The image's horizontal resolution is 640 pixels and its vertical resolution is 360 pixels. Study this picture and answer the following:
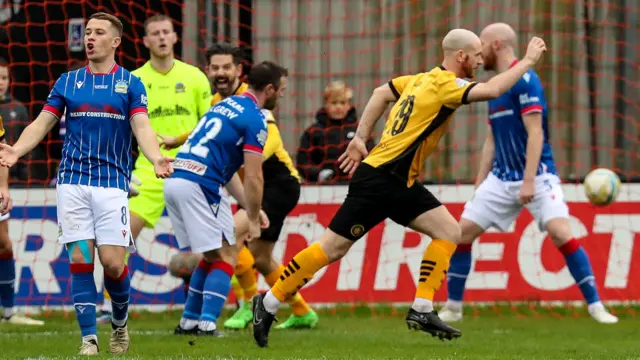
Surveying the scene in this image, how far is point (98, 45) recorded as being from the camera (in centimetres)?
687

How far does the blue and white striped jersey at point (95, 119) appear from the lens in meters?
6.81

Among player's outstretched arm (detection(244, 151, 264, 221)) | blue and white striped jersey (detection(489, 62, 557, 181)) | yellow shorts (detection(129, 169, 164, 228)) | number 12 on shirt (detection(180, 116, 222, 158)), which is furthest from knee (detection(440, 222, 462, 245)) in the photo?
yellow shorts (detection(129, 169, 164, 228))

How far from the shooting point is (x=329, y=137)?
36.6ft

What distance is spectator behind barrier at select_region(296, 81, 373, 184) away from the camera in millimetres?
11039

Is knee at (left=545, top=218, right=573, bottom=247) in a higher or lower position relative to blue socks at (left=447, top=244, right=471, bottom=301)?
higher

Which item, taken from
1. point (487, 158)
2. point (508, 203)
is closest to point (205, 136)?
point (487, 158)

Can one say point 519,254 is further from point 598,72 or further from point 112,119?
point 112,119

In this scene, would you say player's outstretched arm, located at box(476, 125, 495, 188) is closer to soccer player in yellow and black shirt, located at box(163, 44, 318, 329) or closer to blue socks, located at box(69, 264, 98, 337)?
soccer player in yellow and black shirt, located at box(163, 44, 318, 329)

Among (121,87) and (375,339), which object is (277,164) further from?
(121,87)

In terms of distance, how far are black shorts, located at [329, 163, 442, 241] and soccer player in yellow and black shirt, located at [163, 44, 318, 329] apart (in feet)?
5.55

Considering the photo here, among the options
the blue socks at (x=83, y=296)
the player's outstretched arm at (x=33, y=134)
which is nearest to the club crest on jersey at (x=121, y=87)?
the player's outstretched arm at (x=33, y=134)

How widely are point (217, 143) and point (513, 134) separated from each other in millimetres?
2408

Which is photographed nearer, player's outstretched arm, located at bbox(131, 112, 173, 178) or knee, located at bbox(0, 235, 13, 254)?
player's outstretched arm, located at bbox(131, 112, 173, 178)

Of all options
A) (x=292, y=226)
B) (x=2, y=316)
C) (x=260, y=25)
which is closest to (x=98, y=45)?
(x=2, y=316)
